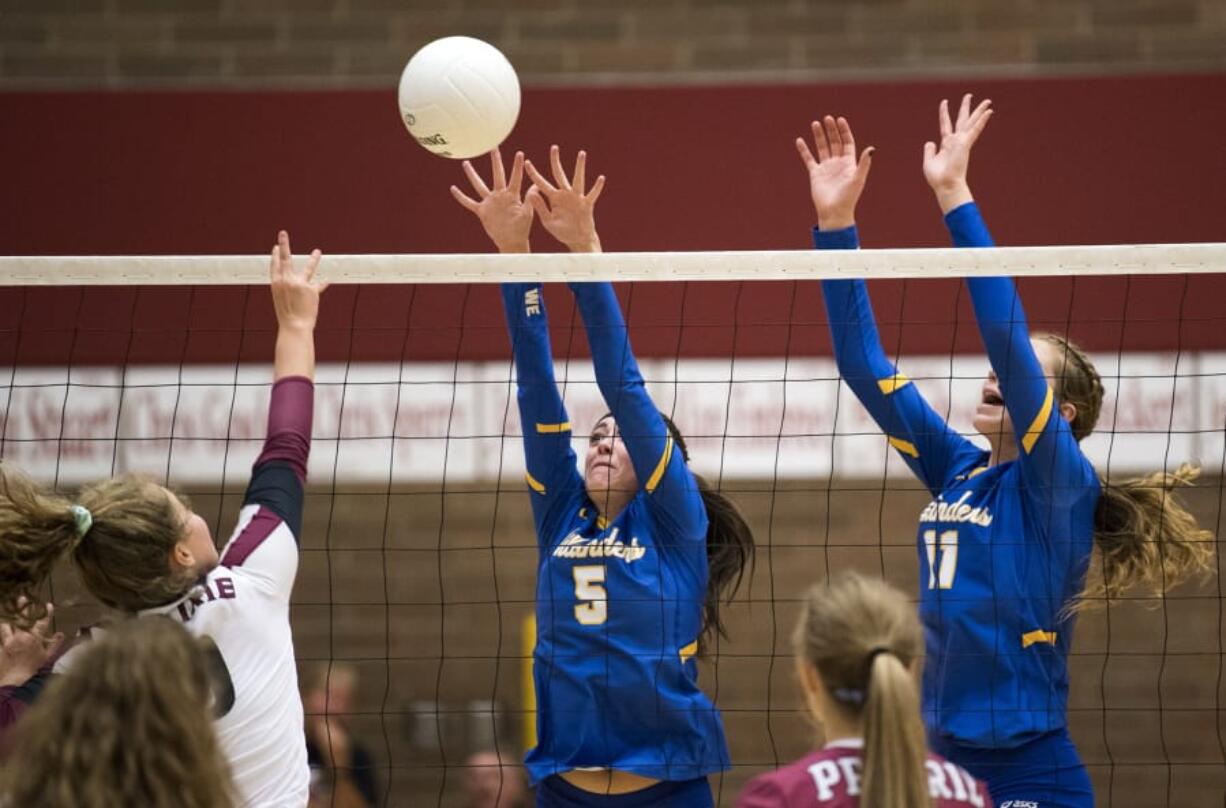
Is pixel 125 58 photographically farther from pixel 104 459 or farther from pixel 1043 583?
pixel 1043 583

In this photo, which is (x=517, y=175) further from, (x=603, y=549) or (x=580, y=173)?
(x=603, y=549)

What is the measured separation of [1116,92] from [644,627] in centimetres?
477

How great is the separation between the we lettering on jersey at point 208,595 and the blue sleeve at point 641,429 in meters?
1.32

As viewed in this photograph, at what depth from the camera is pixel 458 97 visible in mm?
4457

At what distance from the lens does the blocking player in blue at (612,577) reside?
403 cm

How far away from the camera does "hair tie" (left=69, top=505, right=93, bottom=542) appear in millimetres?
3059

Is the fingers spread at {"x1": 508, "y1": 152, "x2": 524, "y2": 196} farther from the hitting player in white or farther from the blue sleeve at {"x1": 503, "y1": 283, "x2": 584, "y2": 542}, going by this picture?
the hitting player in white

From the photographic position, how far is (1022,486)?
13.5 feet

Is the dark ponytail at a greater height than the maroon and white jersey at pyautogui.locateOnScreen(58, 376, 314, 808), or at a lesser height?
greater

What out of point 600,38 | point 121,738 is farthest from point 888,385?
point 600,38

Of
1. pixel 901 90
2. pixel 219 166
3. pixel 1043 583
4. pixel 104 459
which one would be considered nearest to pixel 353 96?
pixel 219 166

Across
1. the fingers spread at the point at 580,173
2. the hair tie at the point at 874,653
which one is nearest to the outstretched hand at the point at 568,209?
the fingers spread at the point at 580,173

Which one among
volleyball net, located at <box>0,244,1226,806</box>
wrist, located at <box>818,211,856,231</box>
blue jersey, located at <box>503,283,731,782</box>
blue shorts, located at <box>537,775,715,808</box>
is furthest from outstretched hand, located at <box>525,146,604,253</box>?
volleyball net, located at <box>0,244,1226,806</box>

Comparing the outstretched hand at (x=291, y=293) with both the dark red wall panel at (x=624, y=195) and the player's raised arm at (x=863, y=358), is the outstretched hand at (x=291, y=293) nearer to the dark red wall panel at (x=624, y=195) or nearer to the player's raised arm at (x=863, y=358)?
the player's raised arm at (x=863, y=358)
